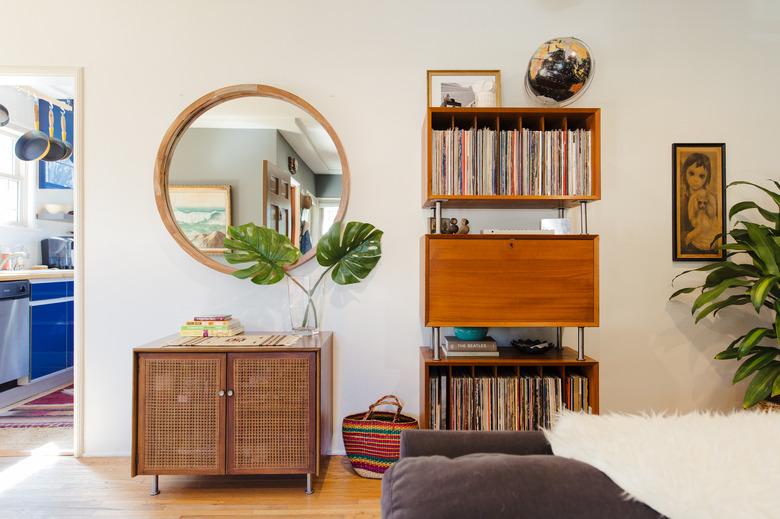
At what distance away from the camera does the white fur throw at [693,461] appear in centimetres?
57

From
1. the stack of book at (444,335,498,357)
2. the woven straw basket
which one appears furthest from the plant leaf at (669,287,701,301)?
the stack of book at (444,335,498,357)

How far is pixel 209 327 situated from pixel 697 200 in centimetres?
256

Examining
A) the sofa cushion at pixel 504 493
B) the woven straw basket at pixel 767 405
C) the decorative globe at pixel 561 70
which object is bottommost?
the woven straw basket at pixel 767 405

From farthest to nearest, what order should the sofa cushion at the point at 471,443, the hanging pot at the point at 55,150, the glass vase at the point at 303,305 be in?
the hanging pot at the point at 55,150 < the glass vase at the point at 303,305 < the sofa cushion at the point at 471,443

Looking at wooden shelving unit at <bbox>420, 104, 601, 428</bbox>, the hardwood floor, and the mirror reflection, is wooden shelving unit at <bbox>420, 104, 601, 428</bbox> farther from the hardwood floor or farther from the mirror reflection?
the mirror reflection

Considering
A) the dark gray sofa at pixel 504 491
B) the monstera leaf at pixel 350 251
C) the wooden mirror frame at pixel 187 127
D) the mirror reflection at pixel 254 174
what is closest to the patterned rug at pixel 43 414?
Answer: the wooden mirror frame at pixel 187 127

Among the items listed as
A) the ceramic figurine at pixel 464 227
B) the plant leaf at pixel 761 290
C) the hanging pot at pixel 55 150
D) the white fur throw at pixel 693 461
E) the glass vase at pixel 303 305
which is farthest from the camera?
the hanging pot at pixel 55 150

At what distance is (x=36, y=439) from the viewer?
2615 mm

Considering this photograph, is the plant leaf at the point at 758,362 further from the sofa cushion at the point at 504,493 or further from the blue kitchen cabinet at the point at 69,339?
the blue kitchen cabinet at the point at 69,339

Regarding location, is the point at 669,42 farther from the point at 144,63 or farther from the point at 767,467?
the point at 144,63

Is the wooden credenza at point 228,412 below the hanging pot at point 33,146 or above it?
below

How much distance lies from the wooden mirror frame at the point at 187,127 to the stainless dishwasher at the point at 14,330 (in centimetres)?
176

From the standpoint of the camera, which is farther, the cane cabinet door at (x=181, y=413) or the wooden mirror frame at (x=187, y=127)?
the wooden mirror frame at (x=187, y=127)

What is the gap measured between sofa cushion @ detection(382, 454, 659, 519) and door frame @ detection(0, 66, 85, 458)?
2414mm
